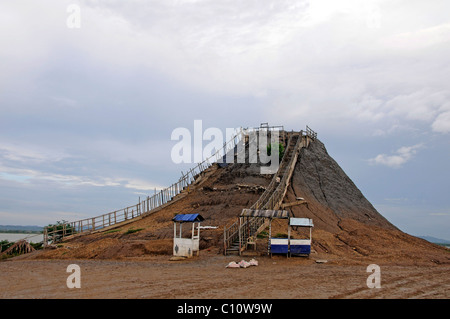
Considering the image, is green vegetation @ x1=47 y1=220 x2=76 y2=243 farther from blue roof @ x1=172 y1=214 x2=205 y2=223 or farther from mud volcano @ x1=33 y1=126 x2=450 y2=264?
blue roof @ x1=172 y1=214 x2=205 y2=223

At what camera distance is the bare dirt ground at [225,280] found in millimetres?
13539

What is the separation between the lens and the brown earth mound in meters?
26.3

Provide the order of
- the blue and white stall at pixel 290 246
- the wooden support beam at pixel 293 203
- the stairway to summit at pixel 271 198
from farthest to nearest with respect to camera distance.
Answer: the wooden support beam at pixel 293 203 < the stairway to summit at pixel 271 198 < the blue and white stall at pixel 290 246

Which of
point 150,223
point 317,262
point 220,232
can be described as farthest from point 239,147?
point 317,262

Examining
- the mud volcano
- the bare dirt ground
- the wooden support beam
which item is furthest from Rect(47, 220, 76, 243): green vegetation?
the wooden support beam

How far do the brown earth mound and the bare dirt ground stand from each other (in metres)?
3.66

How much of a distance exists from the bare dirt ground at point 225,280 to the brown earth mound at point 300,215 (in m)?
3.66

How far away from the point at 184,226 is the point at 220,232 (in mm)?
3956

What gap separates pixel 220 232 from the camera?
28641mm

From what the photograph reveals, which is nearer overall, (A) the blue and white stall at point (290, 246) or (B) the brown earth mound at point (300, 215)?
(A) the blue and white stall at point (290, 246)

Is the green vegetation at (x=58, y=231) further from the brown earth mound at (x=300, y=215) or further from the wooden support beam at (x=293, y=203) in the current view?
the wooden support beam at (x=293, y=203)

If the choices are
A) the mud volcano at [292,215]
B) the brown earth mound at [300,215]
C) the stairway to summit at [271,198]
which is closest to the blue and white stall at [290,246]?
the mud volcano at [292,215]

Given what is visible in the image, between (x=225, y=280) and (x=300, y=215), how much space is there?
16716 millimetres
